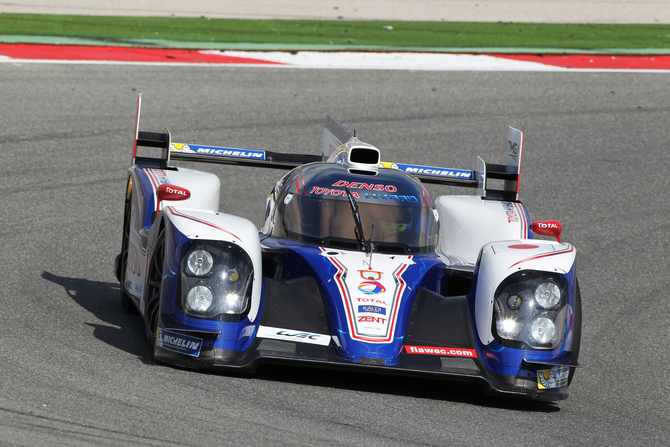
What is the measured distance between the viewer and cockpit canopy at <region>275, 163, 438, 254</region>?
21.4 feet

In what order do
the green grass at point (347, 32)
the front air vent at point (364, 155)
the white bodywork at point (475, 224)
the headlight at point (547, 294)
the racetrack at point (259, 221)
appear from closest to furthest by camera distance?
the racetrack at point (259, 221), the headlight at point (547, 294), the front air vent at point (364, 155), the white bodywork at point (475, 224), the green grass at point (347, 32)

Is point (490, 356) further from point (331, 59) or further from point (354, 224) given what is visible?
point (331, 59)

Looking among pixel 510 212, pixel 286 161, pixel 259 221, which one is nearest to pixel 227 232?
pixel 286 161

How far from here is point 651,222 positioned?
37.3 ft

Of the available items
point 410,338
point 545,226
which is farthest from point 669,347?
point 410,338

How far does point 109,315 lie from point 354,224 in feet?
6.37

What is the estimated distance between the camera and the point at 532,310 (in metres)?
5.72

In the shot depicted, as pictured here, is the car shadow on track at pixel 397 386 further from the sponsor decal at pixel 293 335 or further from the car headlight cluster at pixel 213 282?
the car headlight cluster at pixel 213 282

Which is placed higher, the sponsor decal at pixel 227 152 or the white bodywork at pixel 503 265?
the sponsor decal at pixel 227 152

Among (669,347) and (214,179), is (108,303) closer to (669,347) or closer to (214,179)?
(214,179)

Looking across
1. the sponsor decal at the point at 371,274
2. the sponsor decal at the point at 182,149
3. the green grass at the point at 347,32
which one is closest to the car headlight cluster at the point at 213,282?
the sponsor decal at the point at 371,274

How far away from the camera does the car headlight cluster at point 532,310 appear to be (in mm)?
5711

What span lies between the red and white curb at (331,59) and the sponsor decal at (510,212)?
804 cm

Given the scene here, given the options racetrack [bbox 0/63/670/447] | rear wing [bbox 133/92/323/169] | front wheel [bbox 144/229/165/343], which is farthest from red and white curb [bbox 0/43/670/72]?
front wheel [bbox 144/229/165/343]
